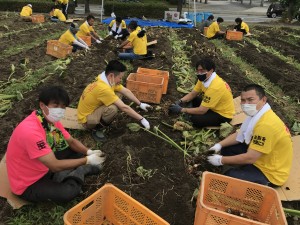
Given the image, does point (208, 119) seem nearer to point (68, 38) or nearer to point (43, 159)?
point (43, 159)

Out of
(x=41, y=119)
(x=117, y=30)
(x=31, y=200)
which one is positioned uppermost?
(x=117, y=30)

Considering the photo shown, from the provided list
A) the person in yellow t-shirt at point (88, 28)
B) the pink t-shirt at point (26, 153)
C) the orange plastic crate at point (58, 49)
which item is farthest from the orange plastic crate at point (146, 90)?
the person in yellow t-shirt at point (88, 28)

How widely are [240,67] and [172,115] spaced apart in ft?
16.4

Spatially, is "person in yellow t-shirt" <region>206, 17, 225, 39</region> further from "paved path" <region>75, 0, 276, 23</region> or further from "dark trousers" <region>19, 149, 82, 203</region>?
"dark trousers" <region>19, 149, 82, 203</region>

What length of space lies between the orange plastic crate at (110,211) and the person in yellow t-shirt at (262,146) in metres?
1.63

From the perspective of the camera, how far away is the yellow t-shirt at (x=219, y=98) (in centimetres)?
519

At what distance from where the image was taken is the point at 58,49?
9.47m

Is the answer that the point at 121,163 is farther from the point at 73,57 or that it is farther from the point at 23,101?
the point at 73,57

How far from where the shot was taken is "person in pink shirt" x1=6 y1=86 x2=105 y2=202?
317cm

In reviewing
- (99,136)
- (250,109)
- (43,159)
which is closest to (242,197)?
(250,109)

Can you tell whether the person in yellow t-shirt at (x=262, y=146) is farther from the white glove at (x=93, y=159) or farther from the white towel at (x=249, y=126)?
the white glove at (x=93, y=159)

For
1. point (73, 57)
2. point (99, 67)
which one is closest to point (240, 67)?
point (99, 67)

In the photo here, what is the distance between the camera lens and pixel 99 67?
8.81m

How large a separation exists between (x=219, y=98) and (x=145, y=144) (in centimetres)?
156
